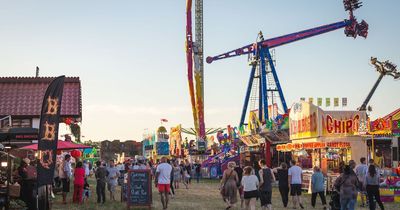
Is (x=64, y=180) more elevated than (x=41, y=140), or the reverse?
(x=41, y=140)

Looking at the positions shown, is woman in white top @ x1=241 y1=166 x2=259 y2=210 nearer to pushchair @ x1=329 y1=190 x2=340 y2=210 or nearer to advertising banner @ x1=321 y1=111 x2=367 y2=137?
pushchair @ x1=329 y1=190 x2=340 y2=210

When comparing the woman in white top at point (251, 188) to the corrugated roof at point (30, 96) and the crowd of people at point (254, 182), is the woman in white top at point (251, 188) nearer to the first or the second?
the crowd of people at point (254, 182)

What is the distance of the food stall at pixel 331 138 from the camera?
25.1 metres

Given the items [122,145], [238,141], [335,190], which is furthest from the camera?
[122,145]

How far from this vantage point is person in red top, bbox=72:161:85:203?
19.6 meters

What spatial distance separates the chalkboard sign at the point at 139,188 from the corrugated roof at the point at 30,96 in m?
11.1

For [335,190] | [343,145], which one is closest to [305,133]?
[343,145]

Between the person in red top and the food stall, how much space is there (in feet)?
33.9

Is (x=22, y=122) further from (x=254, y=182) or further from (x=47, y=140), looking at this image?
(x=47, y=140)

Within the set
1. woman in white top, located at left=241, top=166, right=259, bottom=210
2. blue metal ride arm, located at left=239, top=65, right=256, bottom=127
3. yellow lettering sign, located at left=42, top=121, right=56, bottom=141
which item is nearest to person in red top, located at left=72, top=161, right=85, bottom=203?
woman in white top, located at left=241, top=166, right=259, bottom=210

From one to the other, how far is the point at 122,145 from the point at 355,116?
131 m

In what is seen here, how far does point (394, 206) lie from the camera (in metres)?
20.0

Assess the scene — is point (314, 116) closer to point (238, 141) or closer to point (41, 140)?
point (41, 140)

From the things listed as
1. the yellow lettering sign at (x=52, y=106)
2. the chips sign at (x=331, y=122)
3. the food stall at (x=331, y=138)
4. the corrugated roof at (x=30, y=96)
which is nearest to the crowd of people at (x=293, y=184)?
the food stall at (x=331, y=138)
